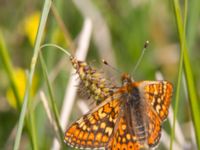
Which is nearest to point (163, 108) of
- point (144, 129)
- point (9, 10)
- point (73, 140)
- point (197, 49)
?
point (144, 129)

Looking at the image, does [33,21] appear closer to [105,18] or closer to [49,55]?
[105,18]

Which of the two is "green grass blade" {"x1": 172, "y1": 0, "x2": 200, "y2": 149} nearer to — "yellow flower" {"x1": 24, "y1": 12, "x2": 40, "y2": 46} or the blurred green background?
the blurred green background

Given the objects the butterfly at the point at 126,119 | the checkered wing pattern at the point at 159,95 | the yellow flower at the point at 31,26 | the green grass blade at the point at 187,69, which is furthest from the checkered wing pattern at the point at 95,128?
the yellow flower at the point at 31,26

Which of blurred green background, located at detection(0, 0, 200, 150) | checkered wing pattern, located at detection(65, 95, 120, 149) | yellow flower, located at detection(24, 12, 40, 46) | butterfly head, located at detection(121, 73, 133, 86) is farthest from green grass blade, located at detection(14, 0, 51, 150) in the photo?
yellow flower, located at detection(24, 12, 40, 46)

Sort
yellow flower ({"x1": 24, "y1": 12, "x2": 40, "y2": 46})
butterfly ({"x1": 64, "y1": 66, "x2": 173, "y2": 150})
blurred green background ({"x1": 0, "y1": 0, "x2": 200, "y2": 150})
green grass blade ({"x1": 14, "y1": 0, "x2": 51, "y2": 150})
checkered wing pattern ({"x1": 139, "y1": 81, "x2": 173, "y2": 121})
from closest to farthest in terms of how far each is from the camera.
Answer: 1. green grass blade ({"x1": 14, "y1": 0, "x2": 51, "y2": 150})
2. butterfly ({"x1": 64, "y1": 66, "x2": 173, "y2": 150})
3. checkered wing pattern ({"x1": 139, "y1": 81, "x2": 173, "y2": 121})
4. blurred green background ({"x1": 0, "y1": 0, "x2": 200, "y2": 150})
5. yellow flower ({"x1": 24, "y1": 12, "x2": 40, "y2": 46})

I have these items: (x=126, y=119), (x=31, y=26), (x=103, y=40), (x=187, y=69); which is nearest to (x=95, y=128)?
(x=126, y=119)

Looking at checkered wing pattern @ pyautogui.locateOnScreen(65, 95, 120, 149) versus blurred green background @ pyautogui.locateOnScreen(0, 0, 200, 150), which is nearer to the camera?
checkered wing pattern @ pyautogui.locateOnScreen(65, 95, 120, 149)

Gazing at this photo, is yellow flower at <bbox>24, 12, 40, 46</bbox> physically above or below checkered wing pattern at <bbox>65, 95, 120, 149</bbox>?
above

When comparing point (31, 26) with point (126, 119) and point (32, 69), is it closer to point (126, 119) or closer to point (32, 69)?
point (126, 119)
